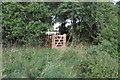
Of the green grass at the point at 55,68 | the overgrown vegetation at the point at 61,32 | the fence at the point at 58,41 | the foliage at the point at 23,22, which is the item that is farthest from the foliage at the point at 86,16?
the green grass at the point at 55,68

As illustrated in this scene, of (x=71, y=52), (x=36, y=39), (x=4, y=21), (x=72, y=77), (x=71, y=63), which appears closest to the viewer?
(x=72, y=77)

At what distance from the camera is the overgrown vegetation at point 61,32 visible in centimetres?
246

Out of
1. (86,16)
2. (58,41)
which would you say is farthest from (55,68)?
(86,16)

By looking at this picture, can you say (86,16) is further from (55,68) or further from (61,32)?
(55,68)

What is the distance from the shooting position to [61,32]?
5910 millimetres

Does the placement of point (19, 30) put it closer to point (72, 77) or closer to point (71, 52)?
point (71, 52)

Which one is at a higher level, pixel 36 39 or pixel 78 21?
pixel 78 21

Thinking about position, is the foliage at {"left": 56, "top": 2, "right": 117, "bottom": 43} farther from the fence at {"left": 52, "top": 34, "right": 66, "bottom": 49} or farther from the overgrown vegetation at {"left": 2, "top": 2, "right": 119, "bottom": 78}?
the fence at {"left": 52, "top": 34, "right": 66, "bottom": 49}

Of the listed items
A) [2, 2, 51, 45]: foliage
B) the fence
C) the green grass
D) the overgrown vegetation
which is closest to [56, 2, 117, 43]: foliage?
the overgrown vegetation

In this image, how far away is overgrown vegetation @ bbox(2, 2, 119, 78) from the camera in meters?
2.46

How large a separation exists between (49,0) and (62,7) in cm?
67

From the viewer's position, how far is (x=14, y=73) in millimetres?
2406

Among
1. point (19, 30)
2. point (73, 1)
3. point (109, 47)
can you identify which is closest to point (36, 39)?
point (19, 30)

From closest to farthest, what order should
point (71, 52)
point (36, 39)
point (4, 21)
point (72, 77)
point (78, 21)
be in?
point (72, 77)
point (71, 52)
point (4, 21)
point (36, 39)
point (78, 21)
